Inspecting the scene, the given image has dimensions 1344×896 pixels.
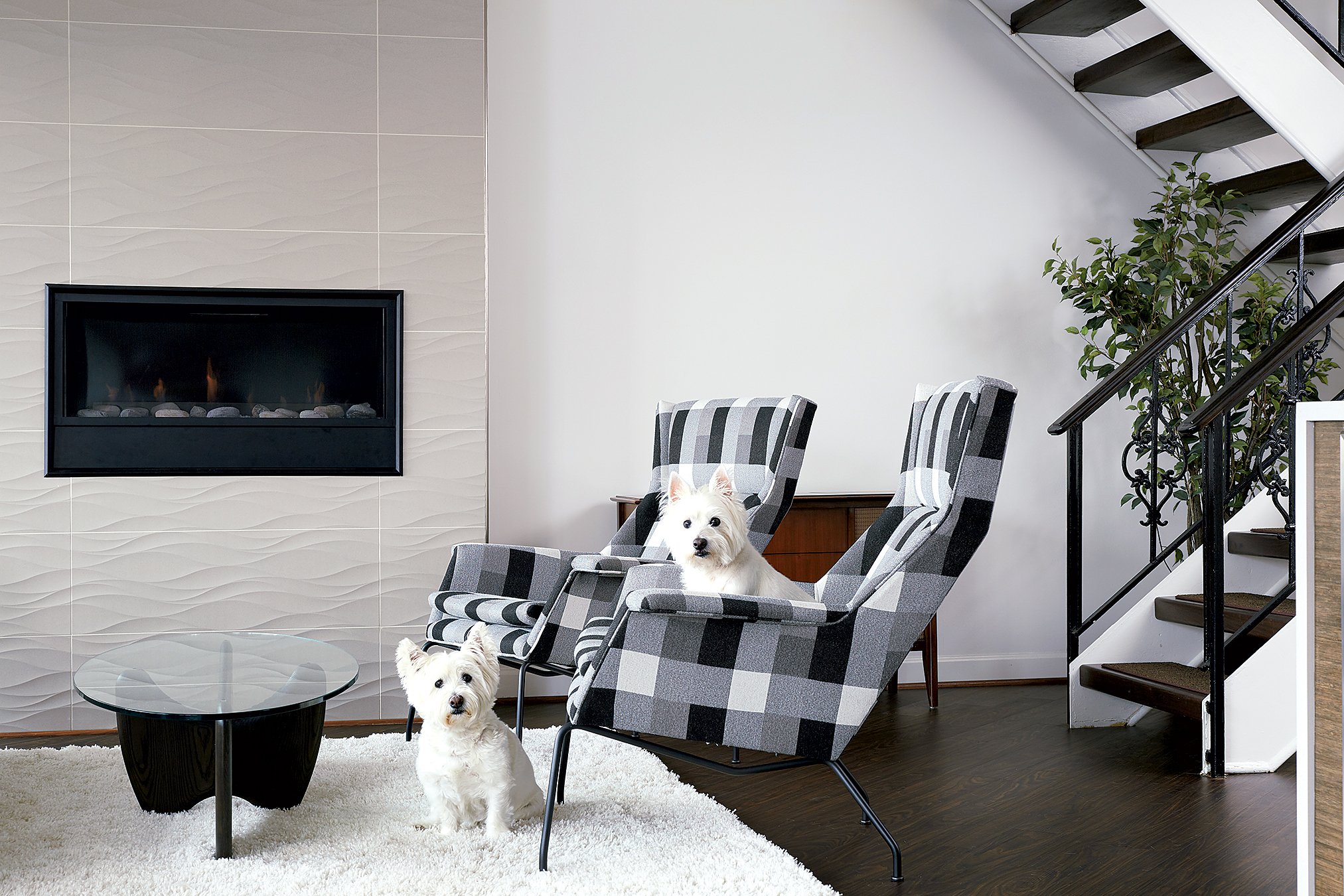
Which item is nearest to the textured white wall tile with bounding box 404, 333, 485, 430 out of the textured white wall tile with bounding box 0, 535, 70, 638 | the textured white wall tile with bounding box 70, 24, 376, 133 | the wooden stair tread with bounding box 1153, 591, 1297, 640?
the textured white wall tile with bounding box 70, 24, 376, 133

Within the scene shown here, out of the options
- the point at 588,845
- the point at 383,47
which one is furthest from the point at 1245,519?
the point at 383,47

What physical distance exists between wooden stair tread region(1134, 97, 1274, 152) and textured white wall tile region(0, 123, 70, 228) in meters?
4.27

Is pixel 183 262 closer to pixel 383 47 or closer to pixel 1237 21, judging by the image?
pixel 383 47

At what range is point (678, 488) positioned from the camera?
2652 millimetres

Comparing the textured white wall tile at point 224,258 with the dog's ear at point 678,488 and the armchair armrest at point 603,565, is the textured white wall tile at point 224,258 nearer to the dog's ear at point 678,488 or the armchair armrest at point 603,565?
the armchair armrest at point 603,565

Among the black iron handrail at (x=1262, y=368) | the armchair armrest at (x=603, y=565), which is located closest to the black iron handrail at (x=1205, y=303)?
the black iron handrail at (x=1262, y=368)

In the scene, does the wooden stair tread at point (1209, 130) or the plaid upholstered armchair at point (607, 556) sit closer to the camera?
the plaid upholstered armchair at point (607, 556)

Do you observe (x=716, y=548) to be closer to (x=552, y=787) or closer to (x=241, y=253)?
Answer: (x=552, y=787)

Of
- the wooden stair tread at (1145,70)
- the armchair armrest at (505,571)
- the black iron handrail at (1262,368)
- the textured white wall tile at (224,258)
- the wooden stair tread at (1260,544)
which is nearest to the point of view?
the black iron handrail at (1262,368)

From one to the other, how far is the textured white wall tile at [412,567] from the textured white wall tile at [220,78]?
1489mm

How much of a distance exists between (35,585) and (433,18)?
2449 millimetres

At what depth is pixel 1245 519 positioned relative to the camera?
3.90 meters

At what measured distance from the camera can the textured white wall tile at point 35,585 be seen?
3.64m

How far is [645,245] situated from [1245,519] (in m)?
2.51
